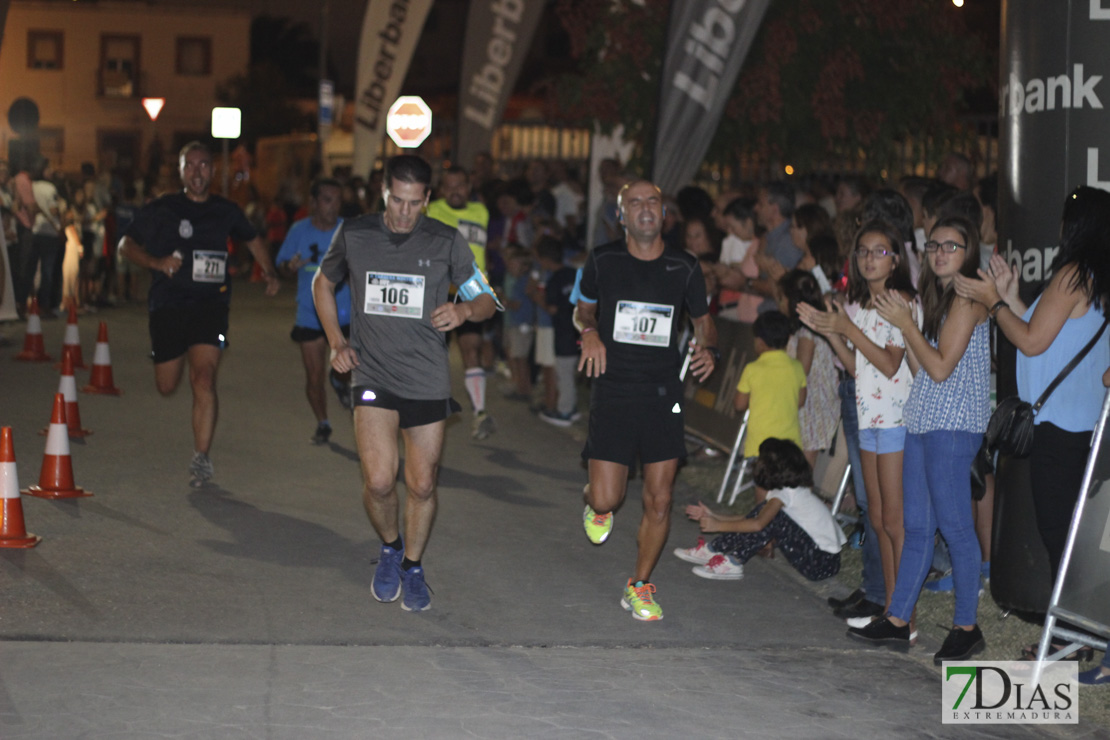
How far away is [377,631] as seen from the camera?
6.34 m

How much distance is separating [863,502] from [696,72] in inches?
267

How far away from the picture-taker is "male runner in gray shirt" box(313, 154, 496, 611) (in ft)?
22.0

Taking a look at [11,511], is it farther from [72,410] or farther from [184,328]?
[72,410]

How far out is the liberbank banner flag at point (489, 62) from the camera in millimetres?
19859

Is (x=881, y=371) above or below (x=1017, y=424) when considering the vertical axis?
above

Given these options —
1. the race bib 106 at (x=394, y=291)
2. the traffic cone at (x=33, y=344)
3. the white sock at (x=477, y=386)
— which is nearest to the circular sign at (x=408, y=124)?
the traffic cone at (x=33, y=344)

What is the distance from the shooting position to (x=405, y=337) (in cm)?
675

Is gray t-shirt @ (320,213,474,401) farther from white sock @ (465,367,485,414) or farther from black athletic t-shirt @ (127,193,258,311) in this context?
white sock @ (465,367,485,414)

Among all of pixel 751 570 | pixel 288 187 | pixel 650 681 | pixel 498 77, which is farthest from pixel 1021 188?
pixel 288 187

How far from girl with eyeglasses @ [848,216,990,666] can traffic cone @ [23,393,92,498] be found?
5390 millimetres

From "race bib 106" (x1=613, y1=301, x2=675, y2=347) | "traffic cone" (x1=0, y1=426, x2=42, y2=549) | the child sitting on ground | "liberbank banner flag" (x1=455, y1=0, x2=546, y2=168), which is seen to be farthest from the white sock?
"liberbank banner flag" (x1=455, y1=0, x2=546, y2=168)

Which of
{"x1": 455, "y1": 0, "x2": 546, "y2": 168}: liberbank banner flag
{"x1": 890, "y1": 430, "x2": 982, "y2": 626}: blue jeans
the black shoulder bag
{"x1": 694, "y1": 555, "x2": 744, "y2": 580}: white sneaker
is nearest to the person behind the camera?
the black shoulder bag

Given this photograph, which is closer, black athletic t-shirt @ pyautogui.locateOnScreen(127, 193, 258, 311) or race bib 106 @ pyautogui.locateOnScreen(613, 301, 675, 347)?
race bib 106 @ pyautogui.locateOnScreen(613, 301, 675, 347)

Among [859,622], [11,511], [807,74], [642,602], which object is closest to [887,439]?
[859,622]
